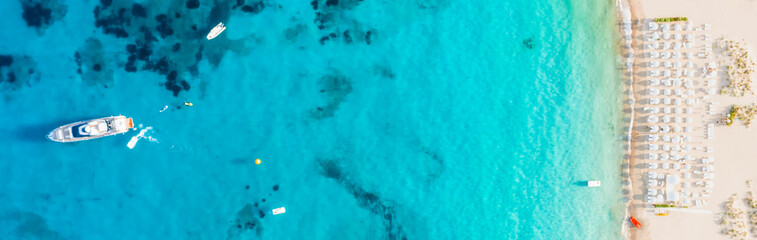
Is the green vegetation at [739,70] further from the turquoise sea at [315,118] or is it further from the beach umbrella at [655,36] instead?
the turquoise sea at [315,118]

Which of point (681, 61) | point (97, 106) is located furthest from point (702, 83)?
point (97, 106)

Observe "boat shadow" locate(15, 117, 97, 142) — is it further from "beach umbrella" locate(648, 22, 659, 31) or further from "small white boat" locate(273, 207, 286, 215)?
"beach umbrella" locate(648, 22, 659, 31)

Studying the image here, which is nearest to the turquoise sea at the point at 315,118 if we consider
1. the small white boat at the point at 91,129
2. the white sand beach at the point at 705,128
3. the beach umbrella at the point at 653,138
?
the small white boat at the point at 91,129

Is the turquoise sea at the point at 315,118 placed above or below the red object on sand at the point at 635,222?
above

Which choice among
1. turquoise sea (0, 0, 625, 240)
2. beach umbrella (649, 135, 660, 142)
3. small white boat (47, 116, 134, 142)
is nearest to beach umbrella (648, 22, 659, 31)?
turquoise sea (0, 0, 625, 240)

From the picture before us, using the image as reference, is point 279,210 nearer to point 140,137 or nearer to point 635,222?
point 140,137

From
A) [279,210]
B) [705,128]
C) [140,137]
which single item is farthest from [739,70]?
[140,137]
